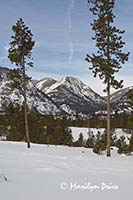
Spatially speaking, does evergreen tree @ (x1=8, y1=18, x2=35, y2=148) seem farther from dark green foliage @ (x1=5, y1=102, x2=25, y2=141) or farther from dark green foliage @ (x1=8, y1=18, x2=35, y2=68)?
dark green foliage @ (x1=5, y1=102, x2=25, y2=141)

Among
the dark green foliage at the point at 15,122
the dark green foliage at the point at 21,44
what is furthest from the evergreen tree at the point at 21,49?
the dark green foliage at the point at 15,122

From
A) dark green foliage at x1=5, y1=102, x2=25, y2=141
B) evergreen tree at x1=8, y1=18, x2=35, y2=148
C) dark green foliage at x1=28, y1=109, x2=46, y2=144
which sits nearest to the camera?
evergreen tree at x1=8, y1=18, x2=35, y2=148

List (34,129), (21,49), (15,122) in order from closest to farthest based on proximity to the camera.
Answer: (21,49), (15,122), (34,129)

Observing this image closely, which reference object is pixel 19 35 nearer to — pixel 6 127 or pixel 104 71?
pixel 104 71

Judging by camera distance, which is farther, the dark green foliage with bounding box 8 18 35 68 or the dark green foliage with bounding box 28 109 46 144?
the dark green foliage with bounding box 28 109 46 144

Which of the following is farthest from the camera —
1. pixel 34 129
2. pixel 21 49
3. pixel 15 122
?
pixel 34 129

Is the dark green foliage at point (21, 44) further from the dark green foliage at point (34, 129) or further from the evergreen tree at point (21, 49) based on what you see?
the dark green foliage at point (34, 129)

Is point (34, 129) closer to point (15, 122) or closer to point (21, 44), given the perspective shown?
point (15, 122)

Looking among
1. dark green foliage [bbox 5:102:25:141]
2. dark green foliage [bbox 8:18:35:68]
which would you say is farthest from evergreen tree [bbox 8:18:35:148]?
dark green foliage [bbox 5:102:25:141]

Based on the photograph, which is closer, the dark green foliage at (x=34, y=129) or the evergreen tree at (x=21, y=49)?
the evergreen tree at (x=21, y=49)

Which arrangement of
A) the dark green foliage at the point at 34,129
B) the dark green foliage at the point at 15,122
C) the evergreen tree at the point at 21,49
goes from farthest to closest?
the dark green foliage at the point at 34,129
the dark green foliage at the point at 15,122
the evergreen tree at the point at 21,49

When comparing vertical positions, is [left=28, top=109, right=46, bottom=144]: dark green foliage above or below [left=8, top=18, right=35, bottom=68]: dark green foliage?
below

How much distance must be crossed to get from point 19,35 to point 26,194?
24.8m

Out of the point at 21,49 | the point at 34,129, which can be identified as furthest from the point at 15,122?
the point at 21,49
